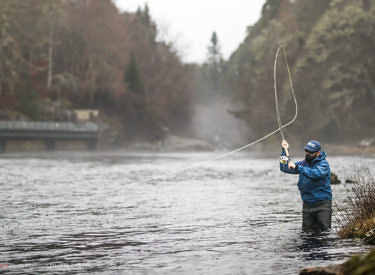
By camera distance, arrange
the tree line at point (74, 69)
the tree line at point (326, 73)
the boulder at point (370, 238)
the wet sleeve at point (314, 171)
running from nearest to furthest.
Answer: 1. the boulder at point (370, 238)
2. the wet sleeve at point (314, 171)
3. the tree line at point (326, 73)
4. the tree line at point (74, 69)

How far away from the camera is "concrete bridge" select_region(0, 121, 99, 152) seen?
2515 inches

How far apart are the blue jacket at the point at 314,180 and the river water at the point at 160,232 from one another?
825 millimetres

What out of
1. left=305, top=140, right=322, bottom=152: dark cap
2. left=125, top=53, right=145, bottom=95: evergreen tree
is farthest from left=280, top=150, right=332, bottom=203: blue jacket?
left=125, top=53, right=145, bottom=95: evergreen tree

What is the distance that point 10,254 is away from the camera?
1030 centimetres

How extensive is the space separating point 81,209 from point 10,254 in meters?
6.81

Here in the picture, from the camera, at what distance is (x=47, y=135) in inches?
2682

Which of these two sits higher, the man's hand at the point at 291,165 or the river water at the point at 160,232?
the man's hand at the point at 291,165

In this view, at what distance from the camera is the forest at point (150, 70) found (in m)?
66.1

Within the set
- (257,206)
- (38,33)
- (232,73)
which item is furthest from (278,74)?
(232,73)

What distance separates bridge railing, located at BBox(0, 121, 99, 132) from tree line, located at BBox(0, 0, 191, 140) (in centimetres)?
392

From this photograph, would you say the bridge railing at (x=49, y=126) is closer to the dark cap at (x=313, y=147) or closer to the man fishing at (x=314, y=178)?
the man fishing at (x=314, y=178)

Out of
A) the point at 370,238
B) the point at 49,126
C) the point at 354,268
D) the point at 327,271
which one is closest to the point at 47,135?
the point at 49,126

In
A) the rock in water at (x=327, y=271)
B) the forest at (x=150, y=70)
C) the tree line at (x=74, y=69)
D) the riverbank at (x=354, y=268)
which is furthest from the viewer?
the tree line at (x=74, y=69)

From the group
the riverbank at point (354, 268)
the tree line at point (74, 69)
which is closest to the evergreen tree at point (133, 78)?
the tree line at point (74, 69)
